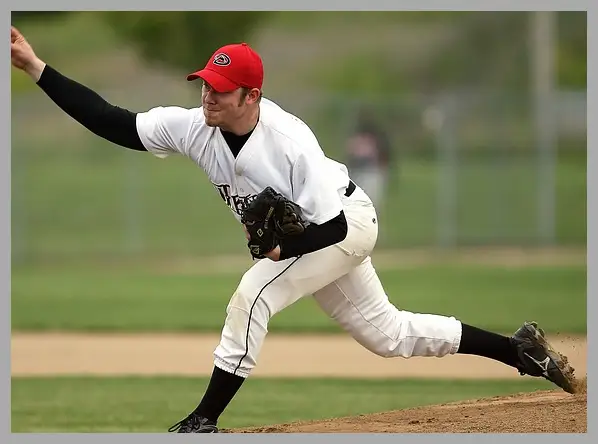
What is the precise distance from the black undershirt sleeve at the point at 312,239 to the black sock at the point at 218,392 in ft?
1.98

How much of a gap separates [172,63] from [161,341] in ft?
48.1

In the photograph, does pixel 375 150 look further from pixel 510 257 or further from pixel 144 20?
pixel 144 20

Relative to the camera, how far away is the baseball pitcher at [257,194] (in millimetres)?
5176

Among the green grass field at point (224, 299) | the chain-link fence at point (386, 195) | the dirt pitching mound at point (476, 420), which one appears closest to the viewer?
the dirt pitching mound at point (476, 420)

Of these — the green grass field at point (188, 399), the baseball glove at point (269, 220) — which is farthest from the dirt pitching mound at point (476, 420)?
the baseball glove at point (269, 220)

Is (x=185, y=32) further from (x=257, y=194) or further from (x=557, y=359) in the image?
(x=257, y=194)

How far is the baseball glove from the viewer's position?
510cm

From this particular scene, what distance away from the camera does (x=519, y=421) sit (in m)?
5.68

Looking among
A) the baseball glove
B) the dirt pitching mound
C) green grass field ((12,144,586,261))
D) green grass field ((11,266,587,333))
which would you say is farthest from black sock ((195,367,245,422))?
green grass field ((12,144,586,261))

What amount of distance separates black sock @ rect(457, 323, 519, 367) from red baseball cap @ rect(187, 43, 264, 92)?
1.72 m

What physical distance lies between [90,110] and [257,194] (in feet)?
2.93

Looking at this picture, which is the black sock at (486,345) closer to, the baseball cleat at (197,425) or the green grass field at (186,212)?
the baseball cleat at (197,425)

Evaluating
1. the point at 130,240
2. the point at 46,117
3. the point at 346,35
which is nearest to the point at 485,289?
the point at 130,240

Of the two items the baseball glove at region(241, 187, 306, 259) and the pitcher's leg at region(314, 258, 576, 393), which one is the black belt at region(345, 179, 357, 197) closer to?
the pitcher's leg at region(314, 258, 576, 393)
